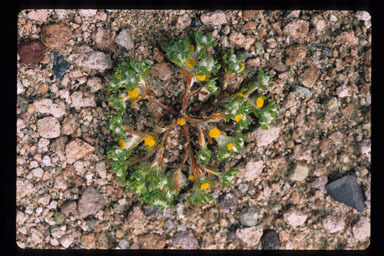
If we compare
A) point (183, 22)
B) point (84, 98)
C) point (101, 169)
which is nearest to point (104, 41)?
point (84, 98)

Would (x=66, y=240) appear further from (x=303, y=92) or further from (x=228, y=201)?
(x=303, y=92)

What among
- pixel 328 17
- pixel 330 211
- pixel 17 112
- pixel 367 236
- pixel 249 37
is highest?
pixel 328 17

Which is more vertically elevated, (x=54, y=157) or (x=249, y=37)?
(x=249, y=37)

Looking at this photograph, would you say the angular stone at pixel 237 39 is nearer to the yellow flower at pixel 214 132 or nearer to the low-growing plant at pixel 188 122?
the low-growing plant at pixel 188 122

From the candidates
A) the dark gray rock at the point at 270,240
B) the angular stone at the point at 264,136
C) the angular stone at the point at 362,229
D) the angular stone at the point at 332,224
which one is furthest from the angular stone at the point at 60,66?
the angular stone at the point at 362,229

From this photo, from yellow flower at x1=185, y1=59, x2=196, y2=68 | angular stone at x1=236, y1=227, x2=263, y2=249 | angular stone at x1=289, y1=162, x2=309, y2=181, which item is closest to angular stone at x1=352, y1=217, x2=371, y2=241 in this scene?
angular stone at x1=289, y1=162, x2=309, y2=181

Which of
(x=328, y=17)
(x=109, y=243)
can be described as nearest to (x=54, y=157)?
(x=109, y=243)
